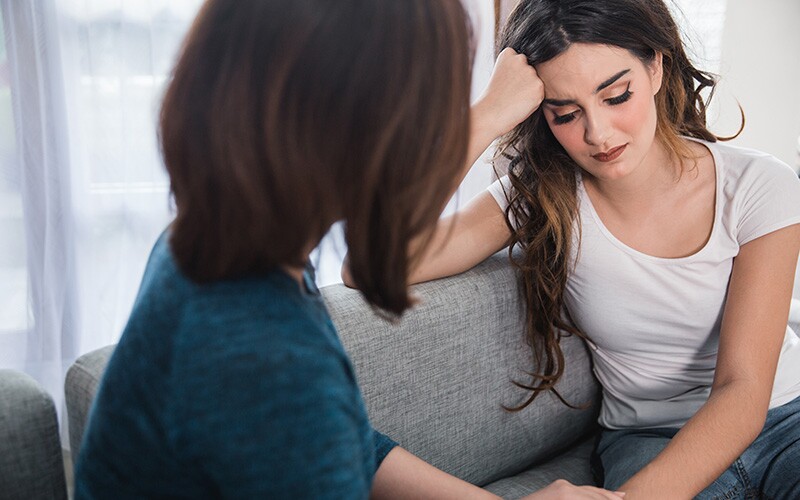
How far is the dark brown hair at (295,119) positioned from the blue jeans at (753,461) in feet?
2.76

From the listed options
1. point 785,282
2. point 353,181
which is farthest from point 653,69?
point 353,181

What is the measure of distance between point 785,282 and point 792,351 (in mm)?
230

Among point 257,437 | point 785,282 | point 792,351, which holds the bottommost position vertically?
point 792,351

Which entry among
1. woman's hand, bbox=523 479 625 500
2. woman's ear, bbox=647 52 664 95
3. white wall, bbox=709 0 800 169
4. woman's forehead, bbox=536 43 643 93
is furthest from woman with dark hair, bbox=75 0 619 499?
white wall, bbox=709 0 800 169

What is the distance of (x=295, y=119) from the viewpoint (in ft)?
1.98

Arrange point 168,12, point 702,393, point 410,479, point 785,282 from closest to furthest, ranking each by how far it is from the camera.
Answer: point 410,479, point 785,282, point 702,393, point 168,12

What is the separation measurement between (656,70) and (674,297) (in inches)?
14.9

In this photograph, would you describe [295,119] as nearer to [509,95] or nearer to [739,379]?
[509,95]

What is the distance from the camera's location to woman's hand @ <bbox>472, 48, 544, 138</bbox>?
1.22 metres

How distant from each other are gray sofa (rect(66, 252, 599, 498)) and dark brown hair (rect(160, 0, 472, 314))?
0.53 meters

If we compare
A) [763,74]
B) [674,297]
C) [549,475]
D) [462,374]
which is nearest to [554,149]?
[674,297]

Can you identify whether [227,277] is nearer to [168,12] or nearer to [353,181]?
[353,181]

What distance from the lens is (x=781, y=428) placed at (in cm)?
129

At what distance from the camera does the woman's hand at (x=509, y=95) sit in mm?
1224
